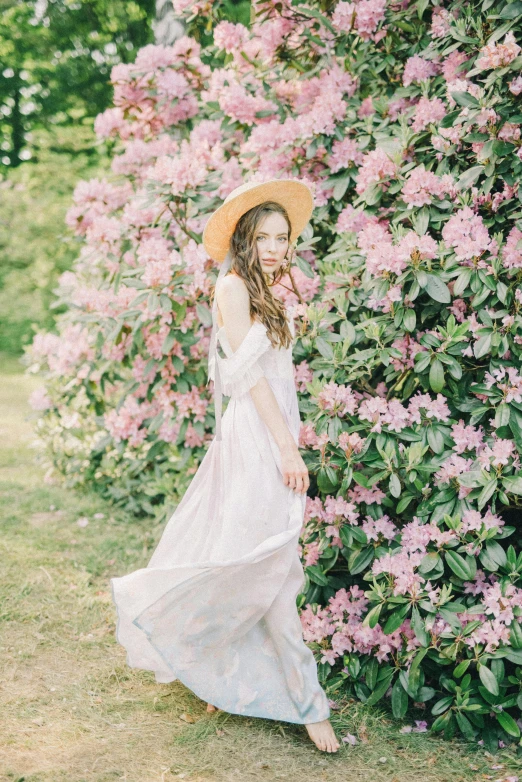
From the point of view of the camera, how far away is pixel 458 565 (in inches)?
97.2

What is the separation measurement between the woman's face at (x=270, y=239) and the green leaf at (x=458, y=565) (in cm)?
115

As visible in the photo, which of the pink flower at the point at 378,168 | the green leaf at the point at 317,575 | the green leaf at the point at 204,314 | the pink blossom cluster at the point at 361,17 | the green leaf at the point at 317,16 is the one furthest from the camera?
the green leaf at the point at 204,314

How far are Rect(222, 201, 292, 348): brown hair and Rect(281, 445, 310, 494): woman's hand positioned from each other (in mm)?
361

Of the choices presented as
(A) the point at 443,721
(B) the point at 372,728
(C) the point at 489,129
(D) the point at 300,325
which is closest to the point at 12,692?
(B) the point at 372,728

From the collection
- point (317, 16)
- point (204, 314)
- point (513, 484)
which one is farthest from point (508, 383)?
point (317, 16)

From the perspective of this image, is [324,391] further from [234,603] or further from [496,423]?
[234,603]

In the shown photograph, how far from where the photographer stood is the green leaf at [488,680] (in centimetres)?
235

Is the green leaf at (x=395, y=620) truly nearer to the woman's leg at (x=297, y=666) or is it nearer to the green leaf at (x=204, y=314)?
the woman's leg at (x=297, y=666)

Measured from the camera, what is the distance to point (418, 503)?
8.91 feet

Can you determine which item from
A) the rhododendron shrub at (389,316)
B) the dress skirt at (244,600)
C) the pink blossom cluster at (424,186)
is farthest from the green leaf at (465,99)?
the dress skirt at (244,600)

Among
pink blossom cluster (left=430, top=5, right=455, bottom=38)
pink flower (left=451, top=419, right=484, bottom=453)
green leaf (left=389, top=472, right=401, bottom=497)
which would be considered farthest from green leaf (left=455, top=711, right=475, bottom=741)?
pink blossom cluster (left=430, top=5, right=455, bottom=38)

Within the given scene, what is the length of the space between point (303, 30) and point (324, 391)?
195cm

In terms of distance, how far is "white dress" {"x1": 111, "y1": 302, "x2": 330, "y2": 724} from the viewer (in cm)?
232

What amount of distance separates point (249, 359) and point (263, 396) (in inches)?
5.1
